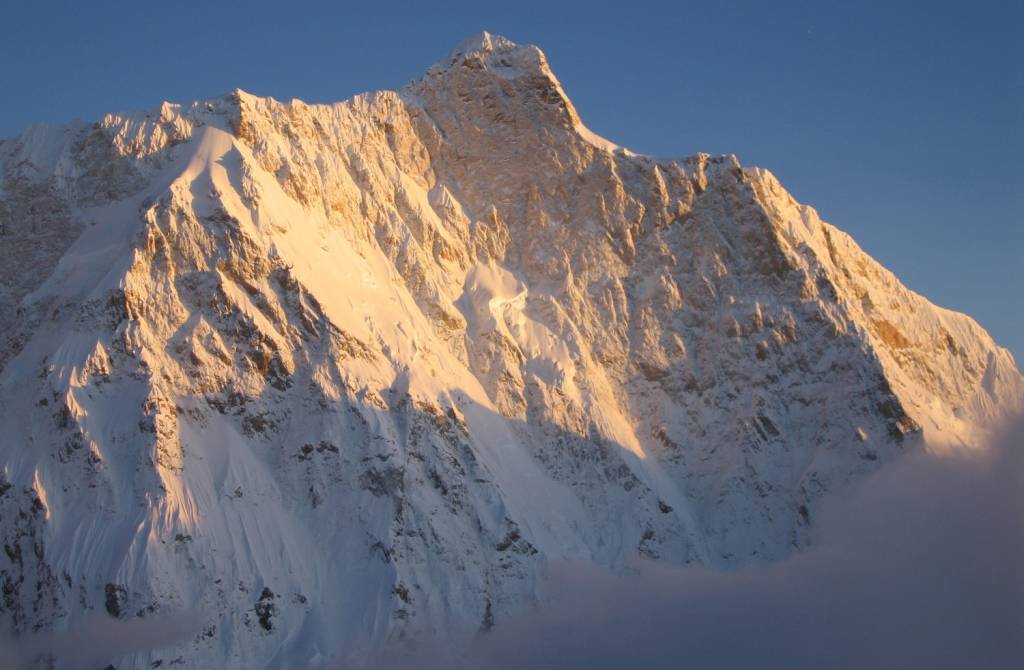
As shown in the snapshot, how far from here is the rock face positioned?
126 meters

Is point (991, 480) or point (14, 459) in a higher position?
point (991, 480)

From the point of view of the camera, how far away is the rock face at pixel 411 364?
413 ft

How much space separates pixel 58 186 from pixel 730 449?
62.1 metres

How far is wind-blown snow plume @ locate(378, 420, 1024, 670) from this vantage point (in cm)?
13350

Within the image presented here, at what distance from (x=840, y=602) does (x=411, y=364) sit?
39693 millimetres

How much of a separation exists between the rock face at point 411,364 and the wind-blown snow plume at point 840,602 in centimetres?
279

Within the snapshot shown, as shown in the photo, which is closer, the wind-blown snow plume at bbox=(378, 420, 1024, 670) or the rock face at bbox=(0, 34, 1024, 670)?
the rock face at bbox=(0, 34, 1024, 670)

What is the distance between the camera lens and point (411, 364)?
140 metres

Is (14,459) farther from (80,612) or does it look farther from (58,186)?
(58,186)

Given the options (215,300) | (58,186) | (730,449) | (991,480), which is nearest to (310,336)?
(215,300)

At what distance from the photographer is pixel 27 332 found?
449 ft

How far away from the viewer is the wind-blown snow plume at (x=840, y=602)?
5256 inches

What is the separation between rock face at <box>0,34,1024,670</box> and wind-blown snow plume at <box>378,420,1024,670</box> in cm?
279

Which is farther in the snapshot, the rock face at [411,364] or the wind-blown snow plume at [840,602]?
the wind-blown snow plume at [840,602]
